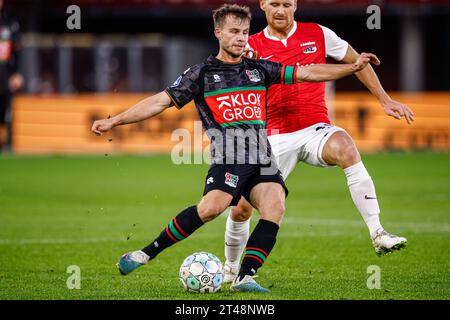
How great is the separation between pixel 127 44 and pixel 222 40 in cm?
1861

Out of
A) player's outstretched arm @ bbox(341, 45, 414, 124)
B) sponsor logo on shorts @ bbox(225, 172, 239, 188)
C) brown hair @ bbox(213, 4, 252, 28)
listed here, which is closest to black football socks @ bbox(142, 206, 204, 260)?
sponsor logo on shorts @ bbox(225, 172, 239, 188)

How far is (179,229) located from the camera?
292 inches

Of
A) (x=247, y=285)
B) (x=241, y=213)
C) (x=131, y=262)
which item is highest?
(x=241, y=213)

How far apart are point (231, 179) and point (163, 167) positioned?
1258 centimetres

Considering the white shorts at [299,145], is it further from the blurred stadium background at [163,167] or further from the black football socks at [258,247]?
the black football socks at [258,247]

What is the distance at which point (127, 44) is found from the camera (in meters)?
25.9

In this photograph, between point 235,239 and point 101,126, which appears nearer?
point 101,126

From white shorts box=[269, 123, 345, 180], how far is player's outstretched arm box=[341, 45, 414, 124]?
44 centimetres

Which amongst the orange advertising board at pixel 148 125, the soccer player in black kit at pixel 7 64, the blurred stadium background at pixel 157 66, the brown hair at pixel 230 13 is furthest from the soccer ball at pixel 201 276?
the blurred stadium background at pixel 157 66

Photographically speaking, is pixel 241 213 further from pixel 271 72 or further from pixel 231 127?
pixel 271 72

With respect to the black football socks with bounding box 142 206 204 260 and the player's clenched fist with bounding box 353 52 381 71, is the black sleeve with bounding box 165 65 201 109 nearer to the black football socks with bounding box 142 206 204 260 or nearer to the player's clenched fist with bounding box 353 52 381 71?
the black football socks with bounding box 142 206 204 260

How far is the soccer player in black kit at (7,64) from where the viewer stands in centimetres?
2094

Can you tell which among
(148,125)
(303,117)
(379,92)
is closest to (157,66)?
(148,125)

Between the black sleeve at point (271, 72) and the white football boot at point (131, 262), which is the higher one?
the black sleeve at point (271, 72)
